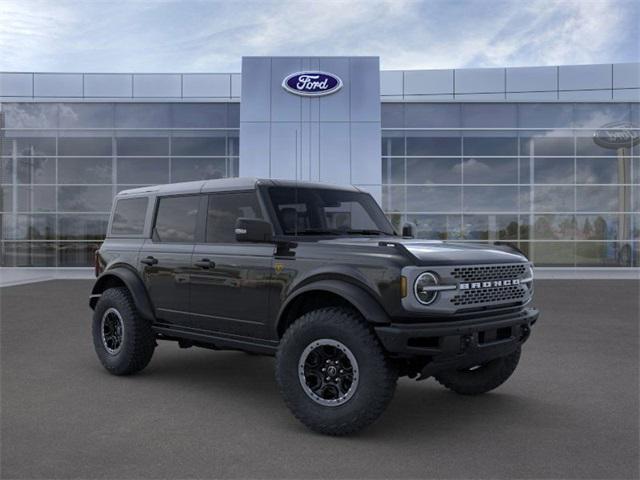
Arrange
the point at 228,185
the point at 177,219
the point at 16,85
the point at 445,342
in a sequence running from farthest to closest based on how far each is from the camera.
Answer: the point at 16,85, the point at 177,219, the point at 228,185, the point at 445,342

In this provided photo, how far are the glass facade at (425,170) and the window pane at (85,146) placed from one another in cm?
5

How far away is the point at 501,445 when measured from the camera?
14.3ft

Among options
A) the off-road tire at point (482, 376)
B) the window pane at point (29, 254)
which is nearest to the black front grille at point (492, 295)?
the off-road tire at point (482, 376)

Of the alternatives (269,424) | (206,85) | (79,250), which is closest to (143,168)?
(79,250)

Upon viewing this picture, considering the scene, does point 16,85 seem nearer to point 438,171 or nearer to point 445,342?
point 438,171

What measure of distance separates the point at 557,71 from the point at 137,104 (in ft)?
70.6

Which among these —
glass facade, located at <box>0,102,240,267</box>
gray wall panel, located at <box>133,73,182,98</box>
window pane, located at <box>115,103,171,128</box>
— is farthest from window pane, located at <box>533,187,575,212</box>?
gray wall panel, located at <box>133,73,182,98</box>

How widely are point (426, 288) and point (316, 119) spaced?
21.0m

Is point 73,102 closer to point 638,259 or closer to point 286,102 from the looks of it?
point 286,102

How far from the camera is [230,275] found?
537cm

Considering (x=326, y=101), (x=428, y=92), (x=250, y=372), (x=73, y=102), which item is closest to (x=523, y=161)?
(x=428, y=92)

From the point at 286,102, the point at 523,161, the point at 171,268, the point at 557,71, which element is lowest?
the point at 171,268

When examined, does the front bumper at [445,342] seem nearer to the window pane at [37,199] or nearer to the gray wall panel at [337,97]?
the gray wall panel at [337,97]

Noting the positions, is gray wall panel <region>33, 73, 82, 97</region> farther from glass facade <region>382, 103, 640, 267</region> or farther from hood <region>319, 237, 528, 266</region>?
hood <region>319, 237, 528, 266</region>
